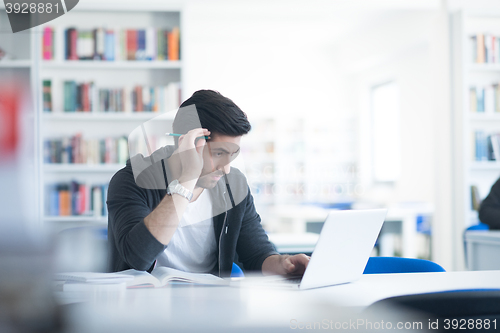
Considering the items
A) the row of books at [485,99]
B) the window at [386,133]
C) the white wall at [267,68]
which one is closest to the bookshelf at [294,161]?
the white wall at [267,68]

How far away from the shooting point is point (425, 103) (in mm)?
5316

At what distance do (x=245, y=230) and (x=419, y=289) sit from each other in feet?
1.97

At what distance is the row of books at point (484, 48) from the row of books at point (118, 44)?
2254 millimetres

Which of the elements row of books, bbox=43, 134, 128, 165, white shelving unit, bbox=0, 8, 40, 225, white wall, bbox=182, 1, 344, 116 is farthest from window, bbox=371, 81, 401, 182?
white shelving unit, bbox=0, 8, 40, 225

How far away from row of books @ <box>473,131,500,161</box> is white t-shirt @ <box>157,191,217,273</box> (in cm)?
298

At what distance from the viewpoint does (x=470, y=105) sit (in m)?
3.76

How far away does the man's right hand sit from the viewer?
1.19 m

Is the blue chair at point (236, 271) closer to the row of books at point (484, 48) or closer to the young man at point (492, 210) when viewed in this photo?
the young man at point (492, 210)

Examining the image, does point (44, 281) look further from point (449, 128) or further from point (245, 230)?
point (449, 128)

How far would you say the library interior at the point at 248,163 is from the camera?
Answer: 0.43 metres

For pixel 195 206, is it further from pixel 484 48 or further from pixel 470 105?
pixel 484 48

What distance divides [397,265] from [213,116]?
26.6 inches

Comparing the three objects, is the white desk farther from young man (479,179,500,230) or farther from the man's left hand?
young man (479,179,500,230)

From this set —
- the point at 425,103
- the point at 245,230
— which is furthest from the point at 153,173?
the point at 425,103
